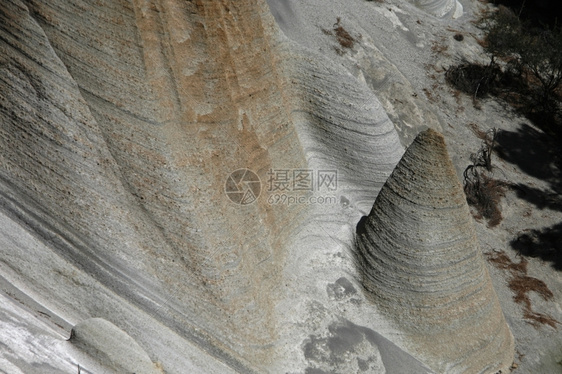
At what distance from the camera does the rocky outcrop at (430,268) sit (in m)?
7.32

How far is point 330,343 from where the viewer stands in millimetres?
7164

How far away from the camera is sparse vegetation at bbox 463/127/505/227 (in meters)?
13.4

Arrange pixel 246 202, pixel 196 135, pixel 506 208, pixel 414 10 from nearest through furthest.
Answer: pixel 196 135, pixel 246 202, pixel 506 208, pixel 414 10

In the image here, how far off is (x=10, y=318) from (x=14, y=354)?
0.39 m

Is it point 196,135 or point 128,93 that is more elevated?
point 128,93

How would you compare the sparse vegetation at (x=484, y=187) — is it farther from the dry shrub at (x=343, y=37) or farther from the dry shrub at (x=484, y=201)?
the dry shrub at (x=343, y=37)

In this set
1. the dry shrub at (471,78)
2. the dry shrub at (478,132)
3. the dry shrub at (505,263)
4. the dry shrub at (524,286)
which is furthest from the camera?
the dry shrub at (471,78)

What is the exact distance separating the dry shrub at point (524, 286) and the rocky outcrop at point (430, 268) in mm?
A: 3582

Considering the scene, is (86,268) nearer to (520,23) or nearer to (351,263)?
(351,263)

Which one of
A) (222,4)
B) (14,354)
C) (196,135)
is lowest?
(14,354)

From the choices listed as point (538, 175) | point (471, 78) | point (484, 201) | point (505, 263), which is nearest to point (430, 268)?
point (505, 263)

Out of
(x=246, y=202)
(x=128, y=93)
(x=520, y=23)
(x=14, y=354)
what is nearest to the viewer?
(x=14, y=354)

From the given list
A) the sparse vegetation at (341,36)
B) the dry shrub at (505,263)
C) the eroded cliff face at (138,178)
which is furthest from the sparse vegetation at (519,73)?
the eroded cliff face at (138,178)

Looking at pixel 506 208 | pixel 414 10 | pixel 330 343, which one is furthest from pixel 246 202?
pixel 414 10
